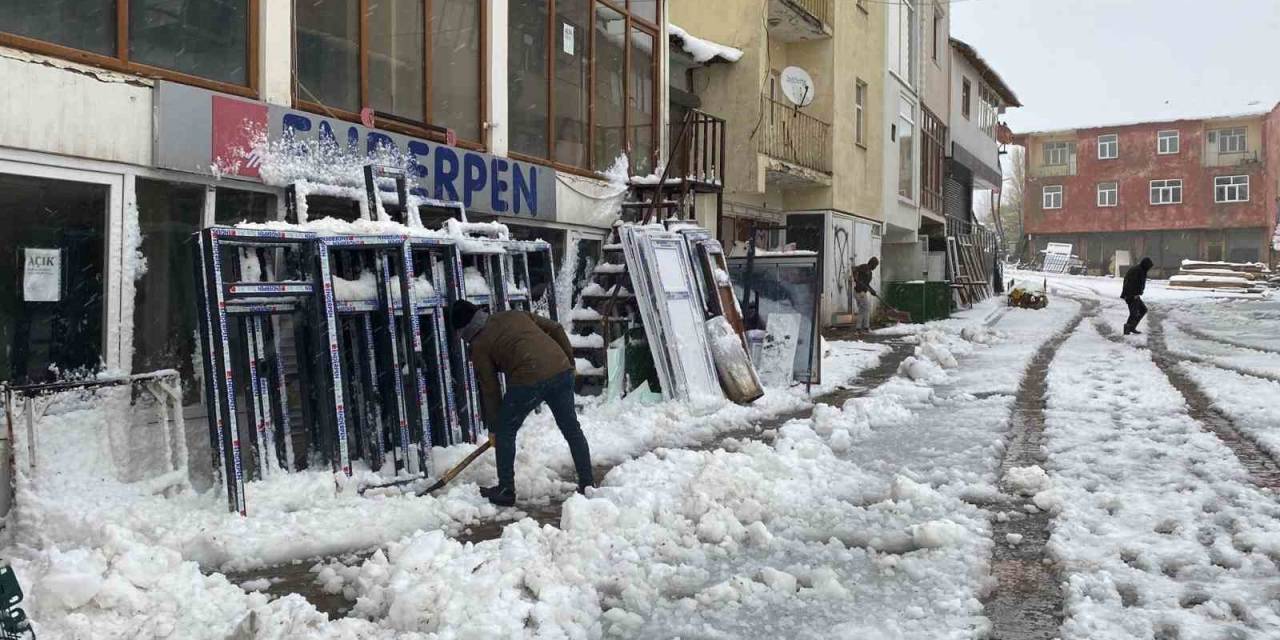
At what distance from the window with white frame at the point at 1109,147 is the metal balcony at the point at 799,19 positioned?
35.5m

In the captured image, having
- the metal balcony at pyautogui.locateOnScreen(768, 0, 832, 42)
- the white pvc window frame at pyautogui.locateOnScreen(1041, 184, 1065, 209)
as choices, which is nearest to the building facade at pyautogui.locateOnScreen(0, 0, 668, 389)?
the metal balcony at pyautogui.locateOnScreen(768, 0, 832, 42)

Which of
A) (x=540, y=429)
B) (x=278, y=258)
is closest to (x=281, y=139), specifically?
(x=278, y=258)

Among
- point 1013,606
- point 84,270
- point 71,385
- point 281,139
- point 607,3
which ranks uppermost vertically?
point 607,3

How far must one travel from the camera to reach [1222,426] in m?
7.47

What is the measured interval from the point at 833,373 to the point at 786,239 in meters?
8.22

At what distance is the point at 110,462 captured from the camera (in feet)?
16.8

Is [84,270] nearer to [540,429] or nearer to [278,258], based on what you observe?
[278,258]

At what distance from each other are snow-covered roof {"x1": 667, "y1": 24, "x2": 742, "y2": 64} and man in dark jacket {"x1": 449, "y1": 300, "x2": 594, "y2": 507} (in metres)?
10.3

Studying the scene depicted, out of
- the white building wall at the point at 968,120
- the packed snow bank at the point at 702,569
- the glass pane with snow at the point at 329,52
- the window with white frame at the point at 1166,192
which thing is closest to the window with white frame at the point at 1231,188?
the window with white frame at the point at 1166,192

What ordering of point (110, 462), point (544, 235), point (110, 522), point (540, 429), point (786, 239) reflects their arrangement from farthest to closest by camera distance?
1. point (786, 239)
2. point (544, 235)
3. point (540, 429)
4. point (110, 462)
5. point (110, 522)

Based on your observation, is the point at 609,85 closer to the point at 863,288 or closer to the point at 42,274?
the point at 42,274

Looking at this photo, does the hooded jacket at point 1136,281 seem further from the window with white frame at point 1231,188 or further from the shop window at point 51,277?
the window with white frame at point 1231,188

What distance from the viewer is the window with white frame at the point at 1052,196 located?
47.9 meters

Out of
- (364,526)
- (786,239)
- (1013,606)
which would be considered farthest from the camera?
(786,239)
